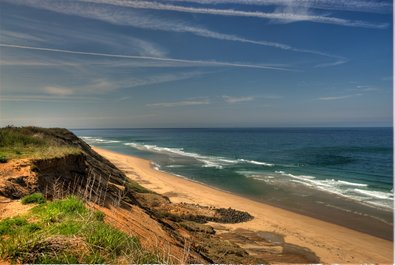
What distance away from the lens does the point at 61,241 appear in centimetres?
578

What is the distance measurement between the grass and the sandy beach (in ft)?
41.6

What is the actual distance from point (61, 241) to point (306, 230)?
57.5ft

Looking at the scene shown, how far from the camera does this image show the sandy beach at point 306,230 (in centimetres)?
1647

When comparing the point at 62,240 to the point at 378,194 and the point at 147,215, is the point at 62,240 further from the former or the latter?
the point at 378,194

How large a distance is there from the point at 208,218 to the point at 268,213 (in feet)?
16.8

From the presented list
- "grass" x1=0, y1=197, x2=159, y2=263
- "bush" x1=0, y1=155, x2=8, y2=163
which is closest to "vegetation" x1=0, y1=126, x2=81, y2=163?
"bush" x1=0, y1=155, x2=8, y2=163

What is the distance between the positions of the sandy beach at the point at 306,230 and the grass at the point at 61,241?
499 inches

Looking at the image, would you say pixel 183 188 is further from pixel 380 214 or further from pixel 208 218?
pixel 380 214

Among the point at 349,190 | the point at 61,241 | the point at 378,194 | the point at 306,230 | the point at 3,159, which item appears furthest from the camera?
the point at 349,190

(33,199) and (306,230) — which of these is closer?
(33,199)

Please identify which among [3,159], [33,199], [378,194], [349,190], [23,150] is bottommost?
[349,190]

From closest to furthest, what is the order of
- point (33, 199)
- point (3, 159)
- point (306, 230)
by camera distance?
point (33, 199) → point (3, 159) → point (306, 230)

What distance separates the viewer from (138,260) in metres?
5.78

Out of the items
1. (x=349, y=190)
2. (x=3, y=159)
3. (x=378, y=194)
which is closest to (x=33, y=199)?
(x=3, y=159)
